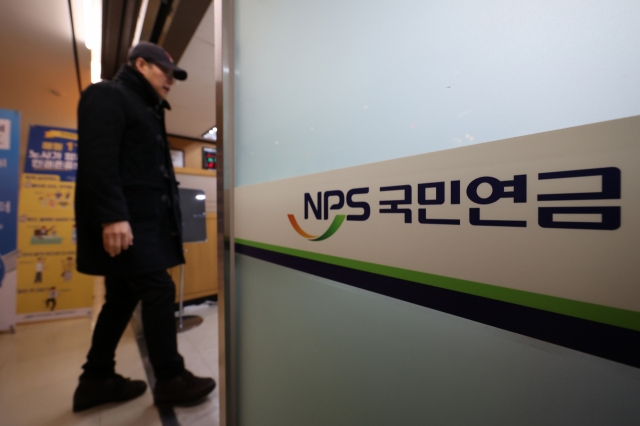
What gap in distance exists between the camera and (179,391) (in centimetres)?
126

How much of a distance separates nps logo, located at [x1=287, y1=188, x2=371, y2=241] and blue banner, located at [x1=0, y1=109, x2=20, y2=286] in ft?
9.48

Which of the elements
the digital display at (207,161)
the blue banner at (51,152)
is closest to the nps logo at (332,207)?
the blue banner at (51,152)

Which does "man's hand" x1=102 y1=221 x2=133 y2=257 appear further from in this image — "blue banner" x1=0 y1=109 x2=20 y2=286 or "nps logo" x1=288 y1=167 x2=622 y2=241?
"blue banner" x1=0 y1=109 x2=20 y2=286

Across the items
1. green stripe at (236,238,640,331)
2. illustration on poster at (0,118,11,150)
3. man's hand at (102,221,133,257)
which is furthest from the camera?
illustration on poster at (0,118,11,150)

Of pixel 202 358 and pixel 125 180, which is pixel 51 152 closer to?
pixel 125 180

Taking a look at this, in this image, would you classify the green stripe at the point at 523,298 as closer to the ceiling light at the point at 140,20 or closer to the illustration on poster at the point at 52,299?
the ceiling light at the point at 140,20

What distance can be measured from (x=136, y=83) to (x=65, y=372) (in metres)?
1.57

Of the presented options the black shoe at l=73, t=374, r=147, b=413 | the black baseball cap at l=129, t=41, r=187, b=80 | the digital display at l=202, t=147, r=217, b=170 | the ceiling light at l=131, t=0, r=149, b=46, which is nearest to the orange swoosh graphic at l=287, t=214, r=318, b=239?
the black baseball cap at l=129, t=41, r=187, b=80

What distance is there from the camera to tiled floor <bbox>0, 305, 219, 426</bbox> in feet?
4.11

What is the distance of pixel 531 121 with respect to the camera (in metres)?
0.36

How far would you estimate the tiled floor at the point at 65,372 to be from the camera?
1.25 meters

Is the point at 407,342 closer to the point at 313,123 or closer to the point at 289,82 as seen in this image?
the point at 313,123

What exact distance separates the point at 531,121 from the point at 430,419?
1.51 feet

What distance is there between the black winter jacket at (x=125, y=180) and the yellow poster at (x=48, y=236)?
1876 mm
